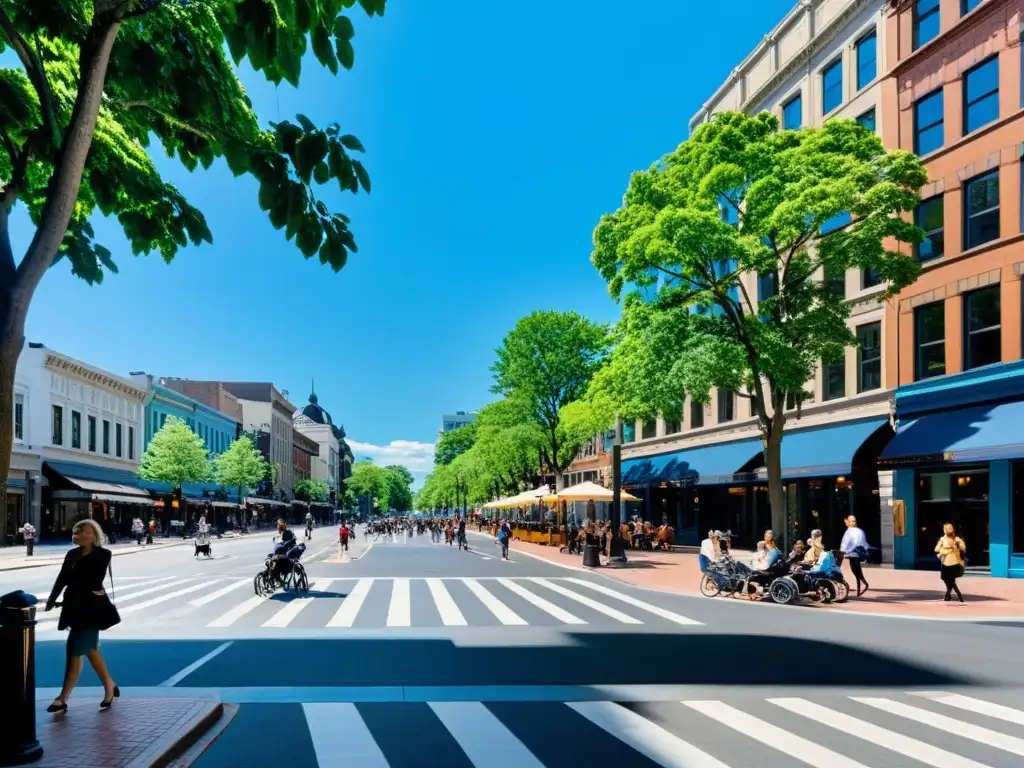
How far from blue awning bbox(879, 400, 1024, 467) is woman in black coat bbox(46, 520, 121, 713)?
20.8 metres

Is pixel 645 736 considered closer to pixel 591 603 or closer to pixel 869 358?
pixel 591 603

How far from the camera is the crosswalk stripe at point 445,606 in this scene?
16.3 m

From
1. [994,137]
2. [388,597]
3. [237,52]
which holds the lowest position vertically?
[388,597]

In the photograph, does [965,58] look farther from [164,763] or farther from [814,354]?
[164,763]

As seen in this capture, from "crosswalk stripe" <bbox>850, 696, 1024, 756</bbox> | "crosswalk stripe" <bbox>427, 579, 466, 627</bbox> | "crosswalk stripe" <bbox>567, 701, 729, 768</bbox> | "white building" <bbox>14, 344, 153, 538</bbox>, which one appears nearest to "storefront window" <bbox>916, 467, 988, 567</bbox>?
"crosswalk stripe" <bbox>427, 579, 466, 627</bbox>

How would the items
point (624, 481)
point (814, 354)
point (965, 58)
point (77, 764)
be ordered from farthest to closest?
point (624, 481), point (965, 58), point (814, 354), point (77, 764)

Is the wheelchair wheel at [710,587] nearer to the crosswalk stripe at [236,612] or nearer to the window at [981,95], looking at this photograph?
the crosswalk stripe at [236,612]

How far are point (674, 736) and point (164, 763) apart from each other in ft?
14.2

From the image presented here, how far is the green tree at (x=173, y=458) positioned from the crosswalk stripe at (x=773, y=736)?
189 ft

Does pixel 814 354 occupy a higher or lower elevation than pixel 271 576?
higher

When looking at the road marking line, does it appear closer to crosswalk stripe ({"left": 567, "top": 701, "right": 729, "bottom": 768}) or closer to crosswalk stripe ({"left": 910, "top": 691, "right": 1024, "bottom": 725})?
crosswalk stripe ({"left": 567, "top": 701, "right": 729, "bottom": 768})

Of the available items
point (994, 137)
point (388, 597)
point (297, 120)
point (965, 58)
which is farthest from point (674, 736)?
point (965, 58)

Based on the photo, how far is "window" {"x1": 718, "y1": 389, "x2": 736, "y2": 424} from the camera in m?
40.8

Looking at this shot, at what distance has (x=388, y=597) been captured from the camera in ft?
67.6
